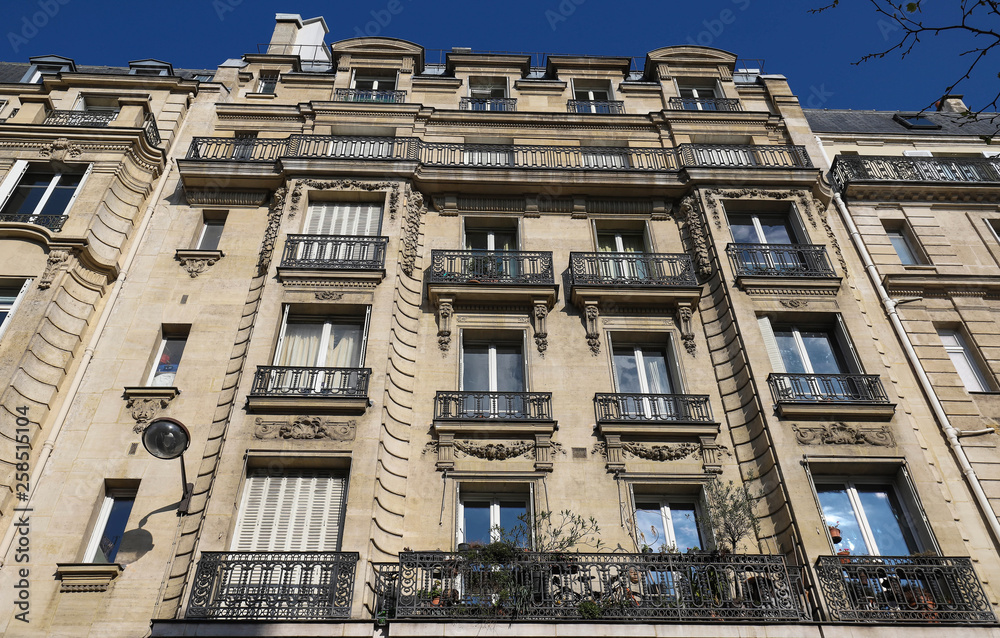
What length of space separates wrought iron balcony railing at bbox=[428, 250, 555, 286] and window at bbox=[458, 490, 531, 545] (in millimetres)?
4222

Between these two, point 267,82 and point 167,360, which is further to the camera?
point 267,82

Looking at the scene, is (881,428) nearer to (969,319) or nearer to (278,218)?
(969,319)

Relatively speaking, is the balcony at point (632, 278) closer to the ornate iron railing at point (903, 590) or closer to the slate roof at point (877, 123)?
the ornate iron railing at point (903, 590)

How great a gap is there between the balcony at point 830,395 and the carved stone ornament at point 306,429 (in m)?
6.91

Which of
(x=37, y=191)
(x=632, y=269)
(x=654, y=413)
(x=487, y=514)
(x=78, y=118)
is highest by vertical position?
(x=78, y=118)

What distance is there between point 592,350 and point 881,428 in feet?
15.9

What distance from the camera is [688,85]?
2055 centimetres

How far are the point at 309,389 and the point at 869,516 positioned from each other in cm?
889

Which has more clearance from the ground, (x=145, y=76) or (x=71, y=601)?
(x=145, y=76)

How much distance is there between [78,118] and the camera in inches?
684

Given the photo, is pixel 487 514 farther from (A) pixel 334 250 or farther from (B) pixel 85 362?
(B) pixel 85 362

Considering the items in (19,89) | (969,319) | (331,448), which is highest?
(19,89)

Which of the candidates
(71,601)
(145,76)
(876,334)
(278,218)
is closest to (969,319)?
(876,334)

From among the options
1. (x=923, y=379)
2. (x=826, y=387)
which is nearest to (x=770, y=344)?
(x=826, y=387)
